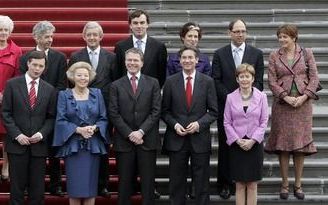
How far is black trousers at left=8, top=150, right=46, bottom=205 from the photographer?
6578 mm

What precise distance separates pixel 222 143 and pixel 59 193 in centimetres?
175

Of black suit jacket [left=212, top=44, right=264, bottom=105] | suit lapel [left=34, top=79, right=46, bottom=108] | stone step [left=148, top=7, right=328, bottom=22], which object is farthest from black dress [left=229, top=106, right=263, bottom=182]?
stone step [left=148, top=7, right=328, bottom=22]

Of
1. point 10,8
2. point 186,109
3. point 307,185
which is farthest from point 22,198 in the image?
point 10,8

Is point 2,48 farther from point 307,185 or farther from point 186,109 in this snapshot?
point 307,185

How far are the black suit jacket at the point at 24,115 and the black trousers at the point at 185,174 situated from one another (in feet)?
4.09

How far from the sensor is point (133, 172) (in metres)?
6.74

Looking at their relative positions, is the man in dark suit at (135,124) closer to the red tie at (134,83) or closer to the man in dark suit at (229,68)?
the red tie at (134,83)

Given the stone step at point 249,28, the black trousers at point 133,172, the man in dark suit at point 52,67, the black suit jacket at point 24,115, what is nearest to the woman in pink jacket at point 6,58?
the man in dark suit at point 52,67

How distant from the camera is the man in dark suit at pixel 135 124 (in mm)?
6656

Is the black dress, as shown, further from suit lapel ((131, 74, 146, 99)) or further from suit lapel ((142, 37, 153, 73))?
suit lapel ((142, 37, 153, 73))

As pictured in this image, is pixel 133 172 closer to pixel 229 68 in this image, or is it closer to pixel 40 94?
pixel 40 94

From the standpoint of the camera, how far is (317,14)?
10.0 meters

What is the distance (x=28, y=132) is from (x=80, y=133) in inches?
19.5

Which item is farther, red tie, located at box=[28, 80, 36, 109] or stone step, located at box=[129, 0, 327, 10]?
stone step, located at box=[129, 0, 327, 10]
